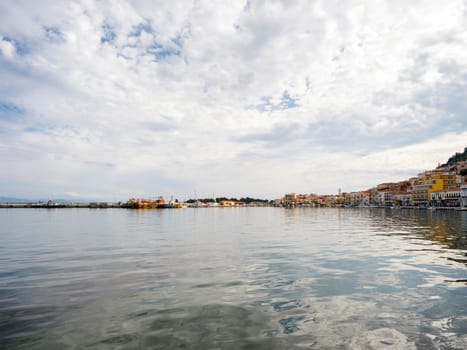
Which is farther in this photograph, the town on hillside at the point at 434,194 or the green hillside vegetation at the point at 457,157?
the green hillside vegetation at the point at 457,157

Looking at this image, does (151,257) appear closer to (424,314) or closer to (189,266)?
(189,266)

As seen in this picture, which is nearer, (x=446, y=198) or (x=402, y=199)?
(x=446, y=198)

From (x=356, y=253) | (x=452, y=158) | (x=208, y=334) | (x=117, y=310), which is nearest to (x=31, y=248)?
(x=117, y=310)

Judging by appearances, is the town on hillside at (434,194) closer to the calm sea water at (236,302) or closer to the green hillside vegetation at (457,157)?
the green hillside vegetation at (457,157)

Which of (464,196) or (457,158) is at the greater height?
(457,158)

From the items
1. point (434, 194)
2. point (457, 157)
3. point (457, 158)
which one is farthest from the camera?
point (457, 157)

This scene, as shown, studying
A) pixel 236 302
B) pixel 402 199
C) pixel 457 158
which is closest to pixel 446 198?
pixel 402 199

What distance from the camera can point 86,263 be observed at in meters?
14.4

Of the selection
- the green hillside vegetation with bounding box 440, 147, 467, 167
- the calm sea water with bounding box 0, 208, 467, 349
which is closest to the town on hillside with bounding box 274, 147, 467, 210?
the green hillside vegetation with bounding box 440, 147, 467, 167

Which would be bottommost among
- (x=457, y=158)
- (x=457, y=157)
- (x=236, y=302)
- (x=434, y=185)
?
(x=236, y=302)

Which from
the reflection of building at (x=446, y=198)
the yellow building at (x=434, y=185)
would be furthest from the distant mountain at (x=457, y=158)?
the reflection of building at (x=446, y=198)

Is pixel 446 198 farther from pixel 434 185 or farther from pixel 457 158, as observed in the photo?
pixel 457 158

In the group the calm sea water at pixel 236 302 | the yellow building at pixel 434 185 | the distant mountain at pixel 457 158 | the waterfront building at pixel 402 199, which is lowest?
the calm sea water at pixel 236 302

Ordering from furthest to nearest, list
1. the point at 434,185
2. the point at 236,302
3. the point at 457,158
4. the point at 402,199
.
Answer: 1. the point at 457,158
2. the point at 402,199
3. the point at 434,185
4. the point at 236,302
